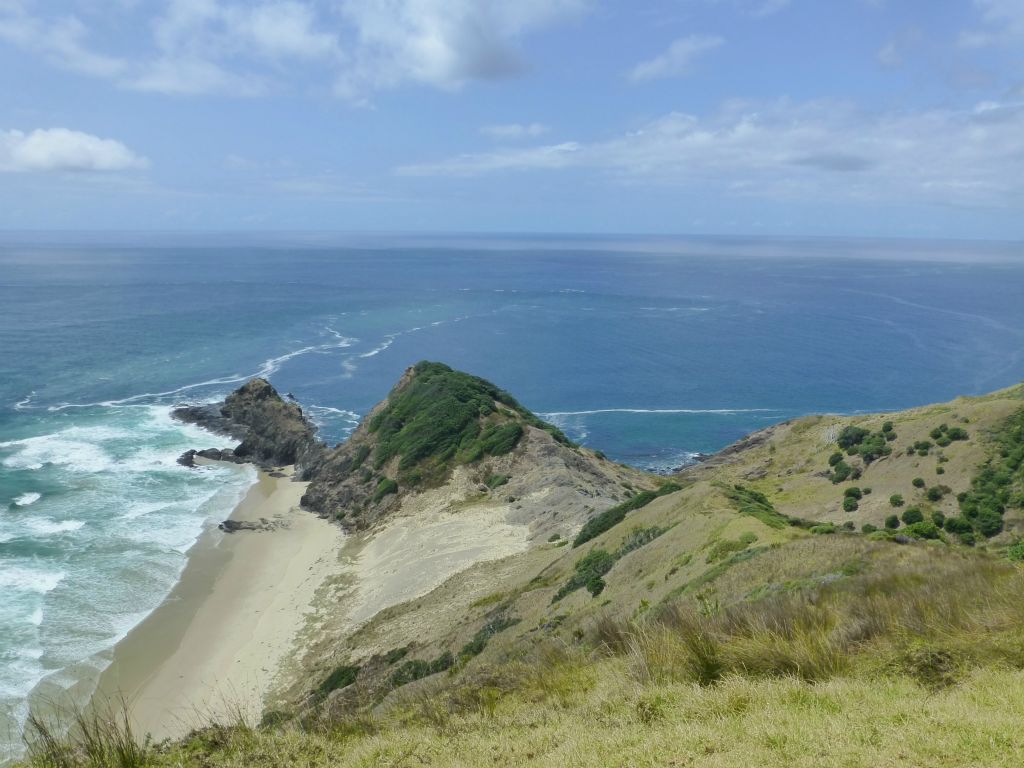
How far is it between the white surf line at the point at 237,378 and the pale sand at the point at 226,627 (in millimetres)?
34957

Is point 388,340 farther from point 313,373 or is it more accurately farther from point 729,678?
point 729,678

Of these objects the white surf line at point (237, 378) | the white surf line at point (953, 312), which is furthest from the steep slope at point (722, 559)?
the white surf line at point (953, 312)

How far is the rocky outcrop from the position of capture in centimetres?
5751

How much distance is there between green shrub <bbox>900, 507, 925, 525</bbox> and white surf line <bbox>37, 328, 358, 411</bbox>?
231 feet

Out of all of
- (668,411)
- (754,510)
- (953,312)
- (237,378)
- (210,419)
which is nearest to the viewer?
(754,510)

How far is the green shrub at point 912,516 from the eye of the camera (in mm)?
31500

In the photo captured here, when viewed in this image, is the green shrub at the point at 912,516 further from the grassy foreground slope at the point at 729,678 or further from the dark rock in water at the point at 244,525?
the dark rock in water at the point at 244,525

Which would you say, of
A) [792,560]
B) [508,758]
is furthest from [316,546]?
[508,758]

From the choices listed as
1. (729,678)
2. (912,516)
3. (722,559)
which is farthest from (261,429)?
(729,678)

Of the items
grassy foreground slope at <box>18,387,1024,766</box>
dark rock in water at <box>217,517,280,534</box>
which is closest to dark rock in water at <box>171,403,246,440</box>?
dark rock in water at <box>217,517,280,534</box>

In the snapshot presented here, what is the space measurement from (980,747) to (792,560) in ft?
28.8

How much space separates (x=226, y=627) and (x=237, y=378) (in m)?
57.3

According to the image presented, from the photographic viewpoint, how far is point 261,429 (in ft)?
199

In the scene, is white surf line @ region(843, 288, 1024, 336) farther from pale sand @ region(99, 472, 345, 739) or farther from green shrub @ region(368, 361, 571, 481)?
pale sand @ region(99, 472, 345, 739)
